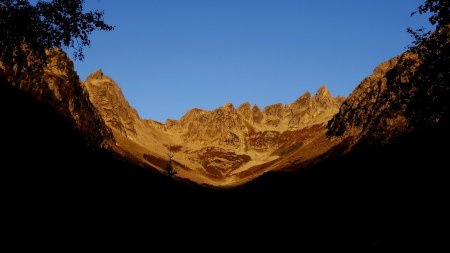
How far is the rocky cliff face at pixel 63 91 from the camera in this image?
12119cm

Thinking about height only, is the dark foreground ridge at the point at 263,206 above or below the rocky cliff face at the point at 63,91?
below

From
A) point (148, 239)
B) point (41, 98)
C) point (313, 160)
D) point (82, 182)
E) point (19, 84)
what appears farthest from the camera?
point (313, 160)

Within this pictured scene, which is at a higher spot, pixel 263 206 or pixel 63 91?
pixel 63 91

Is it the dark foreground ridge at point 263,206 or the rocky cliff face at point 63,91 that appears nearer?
the dark foreground ridge at point 263,206

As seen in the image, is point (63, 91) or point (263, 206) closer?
point (263, 206)

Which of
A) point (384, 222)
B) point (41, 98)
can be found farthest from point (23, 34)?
point (41, 98)

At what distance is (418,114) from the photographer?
63.0ft

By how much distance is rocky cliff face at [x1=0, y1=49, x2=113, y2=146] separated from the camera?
121 m

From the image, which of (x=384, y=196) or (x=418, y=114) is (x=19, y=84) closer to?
(x=384, y=196)

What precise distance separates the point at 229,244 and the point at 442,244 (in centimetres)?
1413

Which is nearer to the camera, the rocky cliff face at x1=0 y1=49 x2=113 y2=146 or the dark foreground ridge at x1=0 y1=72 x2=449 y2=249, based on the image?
the dark foreground ridge at x1=0 y1=72 x2=449 y2=249

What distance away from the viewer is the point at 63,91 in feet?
507

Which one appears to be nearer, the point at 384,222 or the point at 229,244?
the point at 229,244

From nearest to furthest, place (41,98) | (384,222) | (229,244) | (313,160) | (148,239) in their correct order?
1. (148,239)
2. (229,244)
3. (384,222)
4. (41,98)
5. (313,160)
